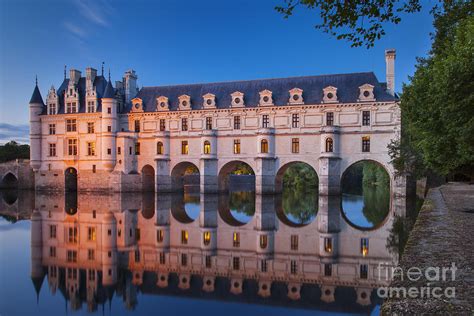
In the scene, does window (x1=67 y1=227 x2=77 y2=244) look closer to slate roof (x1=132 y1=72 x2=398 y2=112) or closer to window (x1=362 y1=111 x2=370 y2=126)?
slate roof (x1=132 y1=72 x2=398 y2=112)

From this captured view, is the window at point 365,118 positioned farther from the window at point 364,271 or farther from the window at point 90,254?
the window at point 90,254

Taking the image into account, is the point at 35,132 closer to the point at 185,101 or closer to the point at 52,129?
the point at 52,129

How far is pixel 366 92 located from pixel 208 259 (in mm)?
26744

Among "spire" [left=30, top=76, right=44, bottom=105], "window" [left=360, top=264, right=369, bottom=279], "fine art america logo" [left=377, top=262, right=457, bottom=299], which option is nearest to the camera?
"fine art america logo" [left=377, top=262, right=457, bottom=299]

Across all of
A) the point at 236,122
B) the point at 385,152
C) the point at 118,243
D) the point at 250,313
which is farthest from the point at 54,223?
the point at 385,152

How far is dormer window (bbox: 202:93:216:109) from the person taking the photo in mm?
38419

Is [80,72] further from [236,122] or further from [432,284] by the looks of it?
[432,284]

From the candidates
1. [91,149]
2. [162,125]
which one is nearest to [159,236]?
[162,125]

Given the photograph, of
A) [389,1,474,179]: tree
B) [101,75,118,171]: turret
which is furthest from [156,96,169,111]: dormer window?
[389,1,474,179]: tree

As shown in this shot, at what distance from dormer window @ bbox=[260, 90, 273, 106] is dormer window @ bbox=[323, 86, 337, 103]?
5061mm

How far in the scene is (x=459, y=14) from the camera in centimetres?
1723

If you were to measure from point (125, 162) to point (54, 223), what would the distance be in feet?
68.7

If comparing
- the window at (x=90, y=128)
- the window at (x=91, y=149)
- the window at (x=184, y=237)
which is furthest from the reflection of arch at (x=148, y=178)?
the window at (x=184, y=237)

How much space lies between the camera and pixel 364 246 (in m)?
13.4
